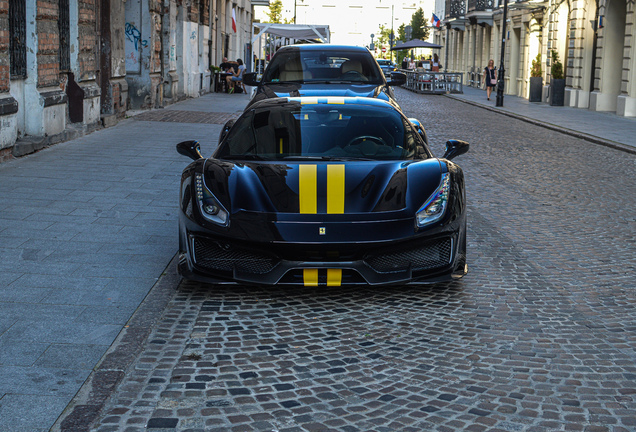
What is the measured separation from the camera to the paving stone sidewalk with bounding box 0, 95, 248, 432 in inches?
149

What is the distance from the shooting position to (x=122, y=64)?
17.5 meters

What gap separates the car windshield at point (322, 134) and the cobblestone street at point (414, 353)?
3.33 ft

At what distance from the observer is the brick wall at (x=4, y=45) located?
10.8 meters

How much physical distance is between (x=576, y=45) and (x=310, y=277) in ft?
88.2

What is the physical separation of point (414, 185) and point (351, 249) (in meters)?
0.69

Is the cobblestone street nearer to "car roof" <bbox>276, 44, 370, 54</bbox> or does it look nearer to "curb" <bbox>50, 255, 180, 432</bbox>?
"curb" <bbox>50, 255, 180, 432</bbox>

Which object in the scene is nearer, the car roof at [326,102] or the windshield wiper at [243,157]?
the windshield wiper at [243,157]

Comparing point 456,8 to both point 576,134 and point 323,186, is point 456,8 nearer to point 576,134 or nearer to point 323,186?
point 576,134

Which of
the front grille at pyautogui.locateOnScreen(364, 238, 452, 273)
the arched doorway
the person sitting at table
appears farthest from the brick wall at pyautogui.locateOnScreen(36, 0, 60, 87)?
the arched doorway

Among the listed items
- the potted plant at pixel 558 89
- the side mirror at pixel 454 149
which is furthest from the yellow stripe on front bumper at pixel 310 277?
the potted plant at pixel 558 89

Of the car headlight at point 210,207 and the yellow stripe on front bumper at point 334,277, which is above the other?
the car headlight at point 210,207

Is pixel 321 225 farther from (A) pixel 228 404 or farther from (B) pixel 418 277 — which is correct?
(A) pixel 228 404

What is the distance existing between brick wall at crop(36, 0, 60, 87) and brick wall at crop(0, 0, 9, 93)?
1241 mm

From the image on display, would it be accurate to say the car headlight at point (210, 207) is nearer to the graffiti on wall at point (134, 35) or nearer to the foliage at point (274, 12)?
the graffiti on wall at point (134, 35)
